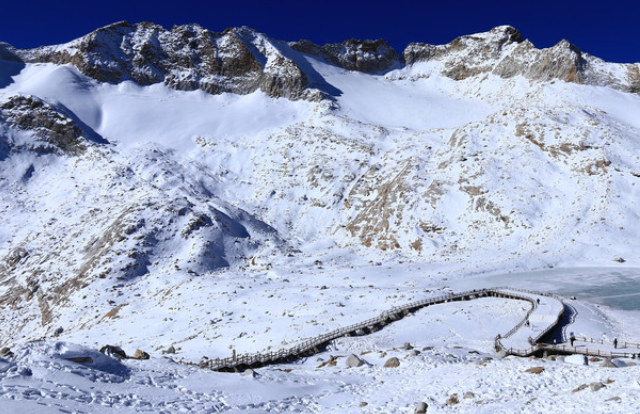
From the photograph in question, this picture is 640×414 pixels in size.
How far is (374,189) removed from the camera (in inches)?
3152

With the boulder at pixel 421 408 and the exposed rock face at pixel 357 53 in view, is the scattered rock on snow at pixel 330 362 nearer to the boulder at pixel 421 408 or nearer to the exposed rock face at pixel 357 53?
the boulder at pixel 421 408

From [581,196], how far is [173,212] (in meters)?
60.9

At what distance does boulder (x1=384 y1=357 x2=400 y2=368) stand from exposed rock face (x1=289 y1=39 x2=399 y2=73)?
136584 millimetres

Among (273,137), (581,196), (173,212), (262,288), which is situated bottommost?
(262,288)

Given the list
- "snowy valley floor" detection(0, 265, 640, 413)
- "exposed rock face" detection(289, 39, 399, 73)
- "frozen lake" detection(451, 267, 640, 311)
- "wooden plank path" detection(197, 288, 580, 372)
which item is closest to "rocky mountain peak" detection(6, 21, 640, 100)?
"exposed rock face" detection(289, 39, 399, 73)

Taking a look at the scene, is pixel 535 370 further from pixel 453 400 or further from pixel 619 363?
pixel 619 363

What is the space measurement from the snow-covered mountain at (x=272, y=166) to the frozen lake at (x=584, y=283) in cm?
305

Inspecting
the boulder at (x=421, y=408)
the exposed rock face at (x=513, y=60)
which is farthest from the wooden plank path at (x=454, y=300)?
the exposed rock face at (x=513, y=60)

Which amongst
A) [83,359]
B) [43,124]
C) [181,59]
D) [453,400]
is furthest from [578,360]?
[181,59]

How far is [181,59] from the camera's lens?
426 feet

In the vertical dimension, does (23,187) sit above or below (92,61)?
below

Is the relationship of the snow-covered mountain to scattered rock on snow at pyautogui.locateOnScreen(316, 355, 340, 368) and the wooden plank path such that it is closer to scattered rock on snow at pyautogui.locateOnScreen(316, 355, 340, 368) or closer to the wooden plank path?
the wooden plank path

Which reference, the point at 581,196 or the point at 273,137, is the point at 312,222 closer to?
the point at 273,137

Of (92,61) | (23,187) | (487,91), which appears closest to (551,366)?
(23,187)
